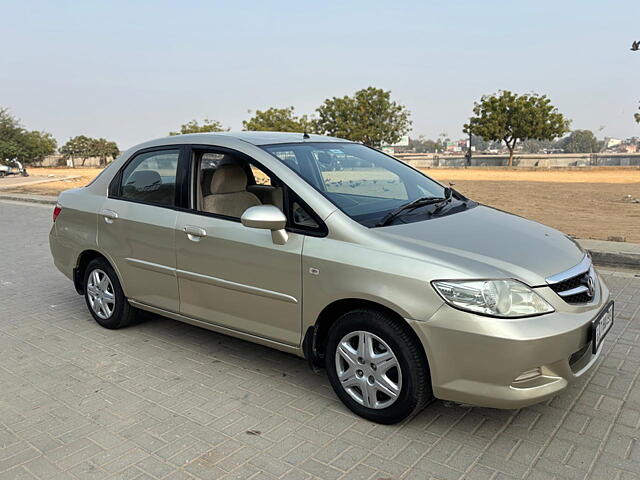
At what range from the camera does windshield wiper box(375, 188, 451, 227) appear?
3513mm

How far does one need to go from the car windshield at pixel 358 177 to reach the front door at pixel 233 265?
34cm

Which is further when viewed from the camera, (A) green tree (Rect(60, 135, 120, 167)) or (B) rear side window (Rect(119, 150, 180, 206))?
(A) green tree (Rect(60, 135, 120, 167))

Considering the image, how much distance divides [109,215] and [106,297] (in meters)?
0.78

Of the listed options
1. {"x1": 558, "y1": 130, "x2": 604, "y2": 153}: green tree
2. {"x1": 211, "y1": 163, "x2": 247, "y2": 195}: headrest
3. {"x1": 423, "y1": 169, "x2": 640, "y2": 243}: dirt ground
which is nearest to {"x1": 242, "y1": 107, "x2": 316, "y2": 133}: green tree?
{"x1": 423, "y1": 169, "x2": 640, "y2": 243}: dirt ground

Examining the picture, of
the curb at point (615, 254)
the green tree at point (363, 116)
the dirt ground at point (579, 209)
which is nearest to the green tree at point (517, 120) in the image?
the green tree at point (363, 116)

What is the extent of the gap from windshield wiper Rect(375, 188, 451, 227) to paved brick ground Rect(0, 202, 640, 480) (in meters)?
1.21

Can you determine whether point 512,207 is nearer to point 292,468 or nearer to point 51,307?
point 51,307

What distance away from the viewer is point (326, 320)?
352 cm

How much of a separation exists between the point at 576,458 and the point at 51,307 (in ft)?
16.9

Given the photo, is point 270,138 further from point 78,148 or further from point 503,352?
point 78,148

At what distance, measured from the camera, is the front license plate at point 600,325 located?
3159 millimetres

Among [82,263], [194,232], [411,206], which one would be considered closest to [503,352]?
[411,206]

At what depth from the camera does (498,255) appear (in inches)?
124

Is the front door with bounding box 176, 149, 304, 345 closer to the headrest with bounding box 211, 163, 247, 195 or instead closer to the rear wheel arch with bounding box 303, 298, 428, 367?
the headrest with bounding box 211, 163, 247, 195
